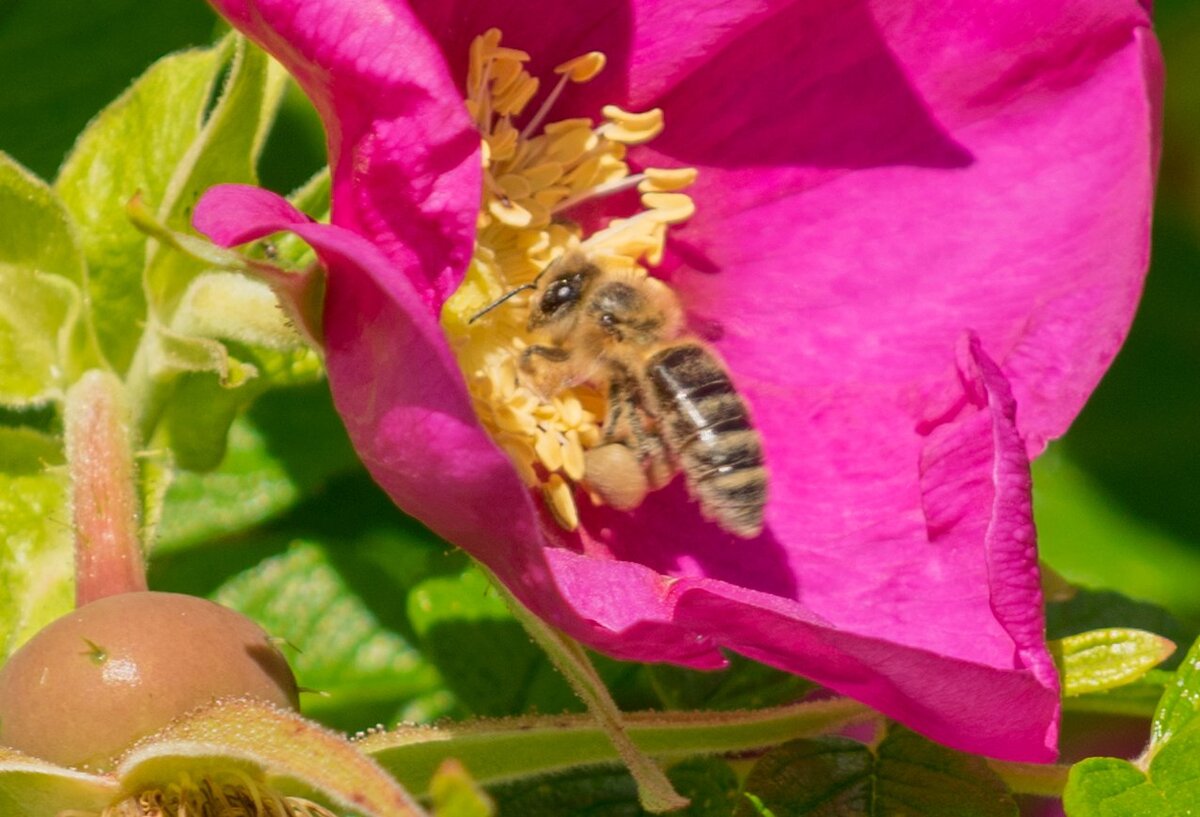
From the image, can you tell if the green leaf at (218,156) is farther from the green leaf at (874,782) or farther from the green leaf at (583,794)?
the green leaf at (874,782)

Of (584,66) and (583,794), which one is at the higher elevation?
(584,66)

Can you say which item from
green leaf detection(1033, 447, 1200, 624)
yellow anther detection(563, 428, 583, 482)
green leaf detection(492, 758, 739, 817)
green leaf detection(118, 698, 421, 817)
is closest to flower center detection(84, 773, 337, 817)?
green leaf detection(118, 698, 421, 817)

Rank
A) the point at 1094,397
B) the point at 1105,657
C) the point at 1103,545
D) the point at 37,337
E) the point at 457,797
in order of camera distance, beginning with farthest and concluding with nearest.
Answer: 1. the point at 1094,397
2. the point at 1103,545
3. the point at 37,337
4. the point at 1105,657
5. the point at 457,797

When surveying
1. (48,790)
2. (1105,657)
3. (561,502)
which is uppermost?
(48,790)

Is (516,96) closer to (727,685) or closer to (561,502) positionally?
(561,502)

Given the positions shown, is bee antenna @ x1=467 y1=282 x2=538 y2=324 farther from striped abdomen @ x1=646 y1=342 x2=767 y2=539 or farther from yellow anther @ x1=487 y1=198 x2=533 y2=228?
striped abdomen @ x1=646 y1=342 x2=767 y2=539

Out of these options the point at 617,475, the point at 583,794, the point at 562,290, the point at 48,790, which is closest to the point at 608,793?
the point at 583,794
